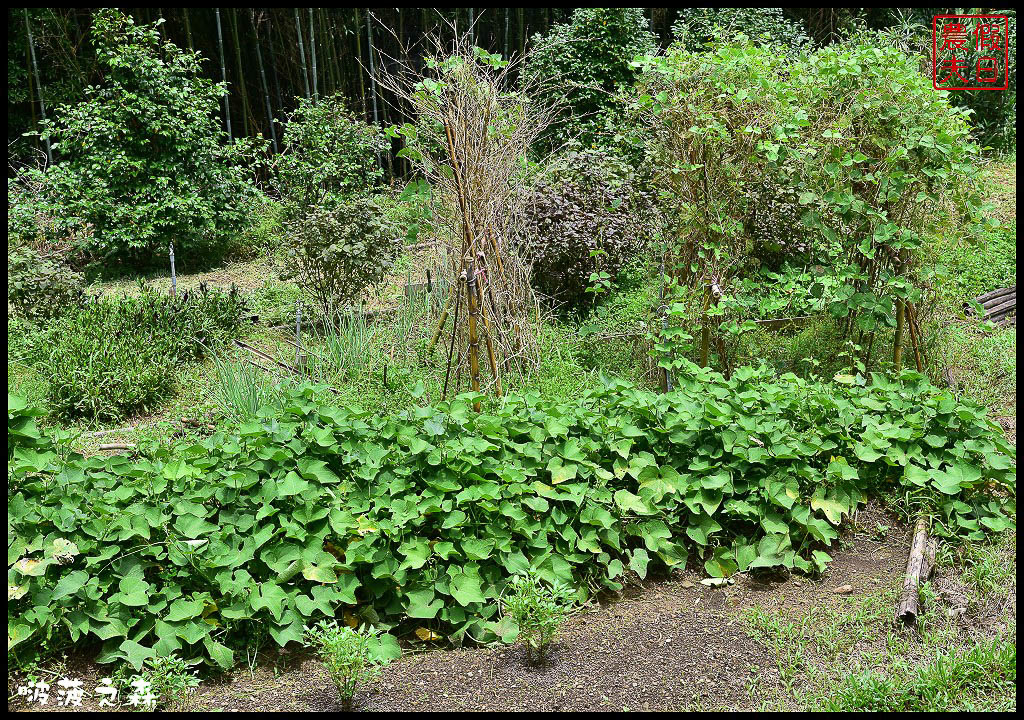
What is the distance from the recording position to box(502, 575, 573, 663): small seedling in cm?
237

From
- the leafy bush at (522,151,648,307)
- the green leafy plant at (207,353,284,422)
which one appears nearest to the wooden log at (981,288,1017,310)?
the leafy bush at (522,151,648,307)

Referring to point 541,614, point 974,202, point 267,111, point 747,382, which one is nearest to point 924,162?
point 974,202

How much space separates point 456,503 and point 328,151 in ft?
20.3

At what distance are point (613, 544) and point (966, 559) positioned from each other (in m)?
1.25

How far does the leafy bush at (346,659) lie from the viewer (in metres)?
2.19

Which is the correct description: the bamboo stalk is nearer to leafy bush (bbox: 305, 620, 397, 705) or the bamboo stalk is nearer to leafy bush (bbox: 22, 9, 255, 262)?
leafy bush (bbox: 305, 620, 397, 705)

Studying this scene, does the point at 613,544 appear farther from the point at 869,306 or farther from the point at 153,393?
the point at 153,393

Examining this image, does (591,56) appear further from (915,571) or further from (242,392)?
(915,571)

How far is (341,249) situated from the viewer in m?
5.33

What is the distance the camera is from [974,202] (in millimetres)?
3959

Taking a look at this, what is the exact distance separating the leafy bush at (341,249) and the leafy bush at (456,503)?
2599 mm

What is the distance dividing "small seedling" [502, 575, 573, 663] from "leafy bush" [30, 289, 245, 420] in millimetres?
2806

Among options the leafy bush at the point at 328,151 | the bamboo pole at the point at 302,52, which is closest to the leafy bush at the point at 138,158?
the leafy bush at the point at 328,151

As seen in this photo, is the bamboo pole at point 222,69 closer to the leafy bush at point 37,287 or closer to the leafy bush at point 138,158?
the leafy bush at point 138,158
